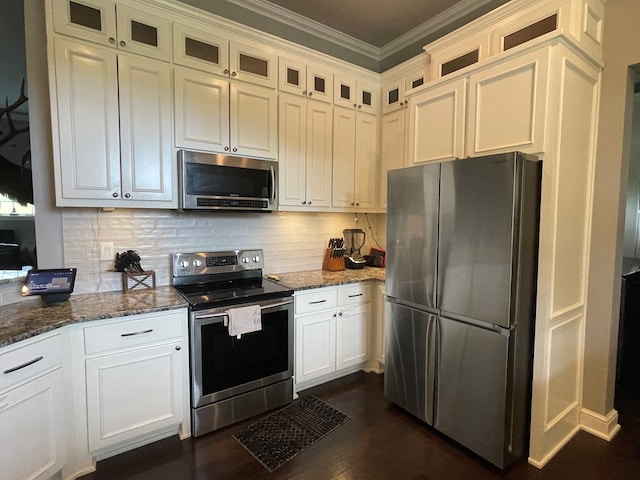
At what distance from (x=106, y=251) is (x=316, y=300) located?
161 centimetres

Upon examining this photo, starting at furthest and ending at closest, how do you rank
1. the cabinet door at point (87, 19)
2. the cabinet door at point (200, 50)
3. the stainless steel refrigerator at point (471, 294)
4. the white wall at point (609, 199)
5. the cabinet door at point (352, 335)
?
1. the cabinet door at point (352, 335)
2. the cabinet door at point (200, 50)
3. the white wall at point (609, 199)
4. the cabinet door at point (87, 19)
5. the stainless steel refrigerator at point (471, 294)

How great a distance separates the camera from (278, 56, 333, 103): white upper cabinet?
2.75 metres

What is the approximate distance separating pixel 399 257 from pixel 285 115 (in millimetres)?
1547

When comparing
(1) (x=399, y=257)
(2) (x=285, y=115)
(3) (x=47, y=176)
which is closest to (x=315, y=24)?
(2) (x=285, y=115)

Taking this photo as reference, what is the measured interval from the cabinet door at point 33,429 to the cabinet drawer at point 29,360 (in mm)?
46

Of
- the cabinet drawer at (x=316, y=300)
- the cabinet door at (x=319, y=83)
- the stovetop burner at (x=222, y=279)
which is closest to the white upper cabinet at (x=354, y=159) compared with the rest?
the cabinet door at (x=319, y=83)

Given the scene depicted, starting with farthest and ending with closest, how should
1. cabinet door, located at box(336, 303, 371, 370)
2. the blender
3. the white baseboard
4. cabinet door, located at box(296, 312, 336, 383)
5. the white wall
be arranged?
the blender < cabinet door, located at box(336, 303, 371, 370) < cabinet door, located at box(296, 312, 336, 383) < the white baseboard < the white wall

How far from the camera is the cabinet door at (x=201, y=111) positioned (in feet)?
7.59

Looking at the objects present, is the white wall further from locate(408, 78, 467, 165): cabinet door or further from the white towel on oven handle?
the white towel on oven handle

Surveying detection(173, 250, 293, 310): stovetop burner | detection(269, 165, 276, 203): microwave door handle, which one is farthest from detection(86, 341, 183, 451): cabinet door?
detection(269, 165, 276, 203): microwave door handle

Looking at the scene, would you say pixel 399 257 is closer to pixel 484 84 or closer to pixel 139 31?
pixel 484 84

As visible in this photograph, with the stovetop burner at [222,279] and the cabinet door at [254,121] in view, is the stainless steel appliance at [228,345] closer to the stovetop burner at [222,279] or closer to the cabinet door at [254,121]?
the stovetop burner at [222,279]

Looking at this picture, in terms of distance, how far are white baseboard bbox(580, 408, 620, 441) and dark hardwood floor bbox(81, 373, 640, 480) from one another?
48mm

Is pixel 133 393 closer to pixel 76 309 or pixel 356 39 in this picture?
pixel 76 309
